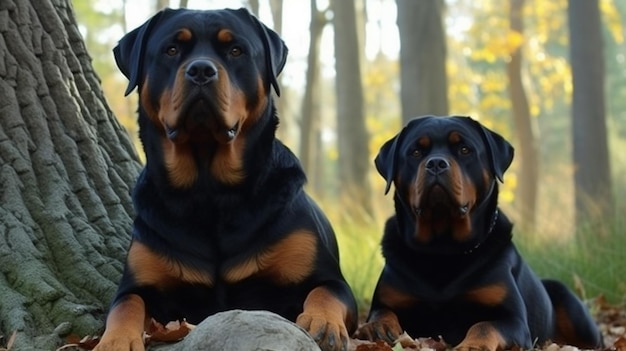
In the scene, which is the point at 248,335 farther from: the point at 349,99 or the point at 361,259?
the point at 349,99

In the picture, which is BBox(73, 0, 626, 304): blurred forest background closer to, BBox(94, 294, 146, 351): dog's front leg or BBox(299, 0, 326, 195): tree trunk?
BBox(299, 0, 326, 195): tree trunk

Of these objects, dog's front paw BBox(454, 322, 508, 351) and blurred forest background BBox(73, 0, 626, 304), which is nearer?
dog's front paw BBox(454, 322, 508, 351)

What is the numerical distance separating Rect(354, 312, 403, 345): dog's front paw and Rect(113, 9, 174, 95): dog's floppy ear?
62.9 inches

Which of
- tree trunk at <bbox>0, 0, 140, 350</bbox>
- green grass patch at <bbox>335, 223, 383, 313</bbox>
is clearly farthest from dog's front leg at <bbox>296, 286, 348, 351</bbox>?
green grass patch at <bbox>335, 223, 383, 313</bbox>

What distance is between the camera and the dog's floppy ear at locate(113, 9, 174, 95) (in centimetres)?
402

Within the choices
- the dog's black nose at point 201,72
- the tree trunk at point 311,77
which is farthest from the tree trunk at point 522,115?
the dog's black nose at point 201,72

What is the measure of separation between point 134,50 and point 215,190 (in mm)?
743

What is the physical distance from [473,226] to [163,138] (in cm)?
173

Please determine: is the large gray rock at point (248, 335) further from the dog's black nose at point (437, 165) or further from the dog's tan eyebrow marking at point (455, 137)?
the dog's tan eyebrow marking at point (455, 137)

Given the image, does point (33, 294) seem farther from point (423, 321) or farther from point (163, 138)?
point (423, 321)

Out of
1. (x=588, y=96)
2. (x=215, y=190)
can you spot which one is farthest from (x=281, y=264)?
(x=588, y=96)

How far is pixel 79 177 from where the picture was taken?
453 cm

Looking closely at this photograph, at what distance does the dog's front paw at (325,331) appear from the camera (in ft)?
11.1

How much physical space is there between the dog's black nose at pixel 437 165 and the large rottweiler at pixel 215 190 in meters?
0.74
